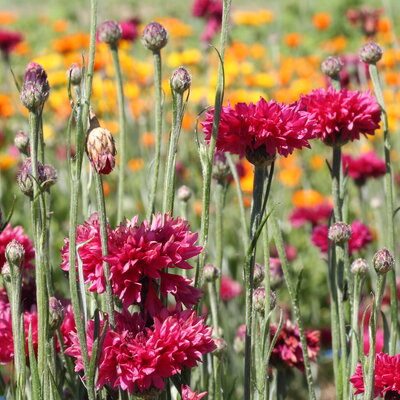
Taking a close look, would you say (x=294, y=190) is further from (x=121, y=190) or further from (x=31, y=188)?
(x=31, y=188)

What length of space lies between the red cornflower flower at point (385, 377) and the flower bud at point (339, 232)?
0.18 metres

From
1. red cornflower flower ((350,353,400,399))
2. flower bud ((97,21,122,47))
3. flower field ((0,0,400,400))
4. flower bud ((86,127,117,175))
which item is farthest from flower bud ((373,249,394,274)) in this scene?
flower bud ((97,21,122,47))

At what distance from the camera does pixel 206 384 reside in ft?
4.32

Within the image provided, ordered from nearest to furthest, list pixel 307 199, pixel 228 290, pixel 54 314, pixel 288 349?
1. pixel 54 314
2. pixel 288 349
3. pixel 228 290
4. pixel 307 199

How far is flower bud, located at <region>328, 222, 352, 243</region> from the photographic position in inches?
42.9

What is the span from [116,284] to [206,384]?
20.6 inches

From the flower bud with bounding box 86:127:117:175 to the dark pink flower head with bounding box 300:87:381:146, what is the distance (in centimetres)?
44

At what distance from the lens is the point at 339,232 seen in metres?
1.09

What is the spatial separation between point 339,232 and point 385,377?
22cm

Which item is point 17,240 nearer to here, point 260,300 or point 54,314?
point 54,314

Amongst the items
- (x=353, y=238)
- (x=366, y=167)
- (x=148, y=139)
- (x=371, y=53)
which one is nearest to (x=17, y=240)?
(x=371, y=53)

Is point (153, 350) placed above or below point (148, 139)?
below

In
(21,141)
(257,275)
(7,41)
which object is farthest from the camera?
(7,41)

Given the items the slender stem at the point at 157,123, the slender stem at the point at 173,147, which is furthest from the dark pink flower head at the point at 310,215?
the slender stem at the point at 173,147
